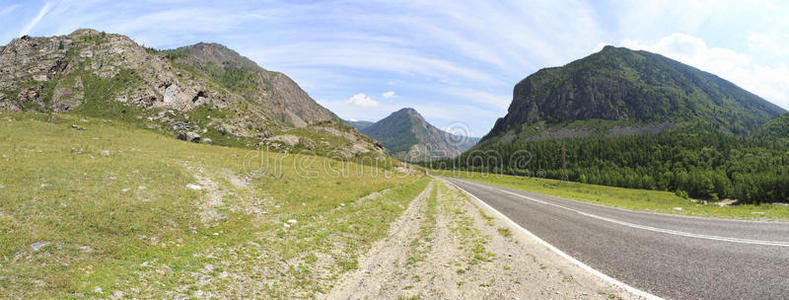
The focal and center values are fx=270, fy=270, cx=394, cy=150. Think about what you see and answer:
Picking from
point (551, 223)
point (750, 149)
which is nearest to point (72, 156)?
point (551, 223)

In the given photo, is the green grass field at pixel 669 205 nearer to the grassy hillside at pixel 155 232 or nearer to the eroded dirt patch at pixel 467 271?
→ the eroded dirt patch at pixel 467 271

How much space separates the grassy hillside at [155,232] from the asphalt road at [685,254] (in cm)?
779

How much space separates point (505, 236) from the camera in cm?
1170

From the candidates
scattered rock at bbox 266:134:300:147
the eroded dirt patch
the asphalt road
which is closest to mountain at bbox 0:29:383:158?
scattered rock at bbox 266:134:300:147

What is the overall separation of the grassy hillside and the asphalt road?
7.79 metres

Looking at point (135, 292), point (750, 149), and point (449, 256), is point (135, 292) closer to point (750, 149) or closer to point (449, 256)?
point (449, 256)

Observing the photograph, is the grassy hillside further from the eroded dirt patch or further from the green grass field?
the green grass field

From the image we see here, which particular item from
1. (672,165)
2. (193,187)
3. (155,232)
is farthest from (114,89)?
(672,165)

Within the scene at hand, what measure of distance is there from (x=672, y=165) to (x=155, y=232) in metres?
188

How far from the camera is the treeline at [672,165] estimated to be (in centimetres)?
7206

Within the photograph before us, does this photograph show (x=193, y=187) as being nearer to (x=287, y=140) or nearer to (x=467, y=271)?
(x=467, y=271)

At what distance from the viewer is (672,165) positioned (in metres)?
131

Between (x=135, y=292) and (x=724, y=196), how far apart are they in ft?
361

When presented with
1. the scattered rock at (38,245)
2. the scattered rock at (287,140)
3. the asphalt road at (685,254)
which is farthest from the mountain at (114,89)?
the asphalt road at (685,254)
